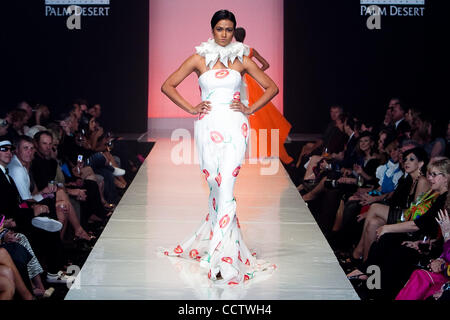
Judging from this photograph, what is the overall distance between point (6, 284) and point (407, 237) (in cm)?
221

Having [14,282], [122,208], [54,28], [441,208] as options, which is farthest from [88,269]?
[54,28]

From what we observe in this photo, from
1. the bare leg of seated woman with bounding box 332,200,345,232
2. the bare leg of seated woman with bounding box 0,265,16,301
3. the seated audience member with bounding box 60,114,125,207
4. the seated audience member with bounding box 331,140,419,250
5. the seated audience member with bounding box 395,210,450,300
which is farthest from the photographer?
the seated audience member with bounding box 60,114,125,207

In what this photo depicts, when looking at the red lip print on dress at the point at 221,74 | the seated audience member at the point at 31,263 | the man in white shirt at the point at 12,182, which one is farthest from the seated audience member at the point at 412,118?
the seated audience member at the point at 31,263

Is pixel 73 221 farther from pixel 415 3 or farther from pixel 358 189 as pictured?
pixel 415 3

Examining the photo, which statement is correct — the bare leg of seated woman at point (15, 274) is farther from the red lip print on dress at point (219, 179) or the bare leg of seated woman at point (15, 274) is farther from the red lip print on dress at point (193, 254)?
the red lip print on dress at point (219, 179)

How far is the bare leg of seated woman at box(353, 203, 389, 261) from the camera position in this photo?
4.55 meters

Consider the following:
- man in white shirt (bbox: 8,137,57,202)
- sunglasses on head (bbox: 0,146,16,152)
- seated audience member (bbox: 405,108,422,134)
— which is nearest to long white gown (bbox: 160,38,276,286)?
sunglasses on head (bbox: 0,146,16,152)

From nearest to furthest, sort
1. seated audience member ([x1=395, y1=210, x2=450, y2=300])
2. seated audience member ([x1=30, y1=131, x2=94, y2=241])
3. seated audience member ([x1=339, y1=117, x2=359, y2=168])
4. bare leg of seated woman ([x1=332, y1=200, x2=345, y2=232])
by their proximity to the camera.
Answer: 1. seated audience member ([x1=395, y1=210, x2=450, y2=300])
2. seated audience member ([x1=30, y1=131, x2=94, y2=241])
3. bare leg of seated woman ([x1=332, y1=200, x2=345, y2=232])
4. seated audience member ([x1=339, y1=117, x2=359, y2=168])

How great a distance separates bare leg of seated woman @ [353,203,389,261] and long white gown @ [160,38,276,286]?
3.85 feet

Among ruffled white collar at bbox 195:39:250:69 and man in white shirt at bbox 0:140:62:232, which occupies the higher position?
ruffled white collar at bbox 195:39:250:69

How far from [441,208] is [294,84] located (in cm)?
664

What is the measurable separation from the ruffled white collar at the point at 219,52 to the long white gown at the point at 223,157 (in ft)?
0.07

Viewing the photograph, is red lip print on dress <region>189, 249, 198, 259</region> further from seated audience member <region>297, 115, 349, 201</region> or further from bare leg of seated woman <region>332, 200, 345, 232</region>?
seated audience member <region>297, 115, 349, 201</region>

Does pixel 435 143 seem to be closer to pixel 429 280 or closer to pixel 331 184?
pixel 331 184
